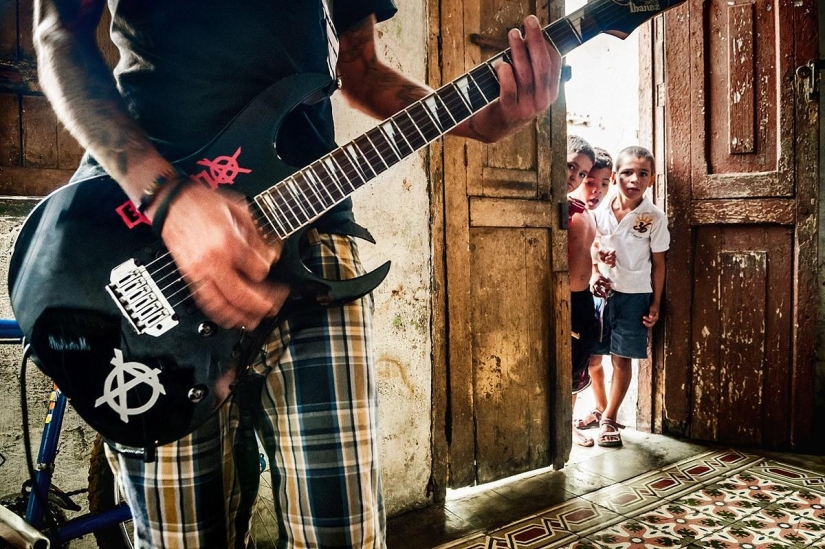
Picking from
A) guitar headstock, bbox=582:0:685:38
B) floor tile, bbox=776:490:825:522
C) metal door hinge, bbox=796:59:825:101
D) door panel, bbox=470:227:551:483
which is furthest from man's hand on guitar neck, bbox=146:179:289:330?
metal door hinge, bbox=796:59:825:101

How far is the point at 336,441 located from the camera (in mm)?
802

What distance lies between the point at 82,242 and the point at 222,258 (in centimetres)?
22

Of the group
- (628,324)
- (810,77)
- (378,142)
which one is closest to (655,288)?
(628,324)

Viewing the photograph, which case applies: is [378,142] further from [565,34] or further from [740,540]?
[740,540]

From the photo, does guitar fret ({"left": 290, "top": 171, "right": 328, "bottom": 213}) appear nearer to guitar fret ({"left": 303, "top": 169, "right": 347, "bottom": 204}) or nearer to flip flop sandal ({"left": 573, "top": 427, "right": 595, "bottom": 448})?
guitar fret ({"left": 303, "top": 169, "right": 347, "bottom": 204})

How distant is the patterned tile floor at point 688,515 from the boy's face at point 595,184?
182 cm

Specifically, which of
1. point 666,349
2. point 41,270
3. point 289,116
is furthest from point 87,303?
point 666,349

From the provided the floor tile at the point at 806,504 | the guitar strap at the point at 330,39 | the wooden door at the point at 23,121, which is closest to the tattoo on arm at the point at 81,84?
the guitar strap at the point at 330,39

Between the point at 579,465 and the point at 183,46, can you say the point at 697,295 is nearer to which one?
the point at 579,465

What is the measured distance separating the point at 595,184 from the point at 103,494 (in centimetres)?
331

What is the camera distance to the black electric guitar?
30.7 inches

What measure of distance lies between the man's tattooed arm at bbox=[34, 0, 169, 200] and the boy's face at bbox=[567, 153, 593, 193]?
2954 mm

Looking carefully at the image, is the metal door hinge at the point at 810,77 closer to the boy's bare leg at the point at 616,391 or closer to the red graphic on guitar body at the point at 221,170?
the boy's bare leg at the point at 616,391

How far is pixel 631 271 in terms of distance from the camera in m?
3.14
